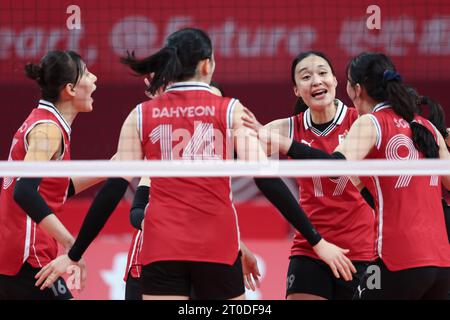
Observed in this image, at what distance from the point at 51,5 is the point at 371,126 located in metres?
7.81

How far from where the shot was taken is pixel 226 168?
534cm

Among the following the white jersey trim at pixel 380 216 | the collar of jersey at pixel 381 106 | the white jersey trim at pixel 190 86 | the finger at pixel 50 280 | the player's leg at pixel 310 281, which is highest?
the white jersey trim at pixel 190 86

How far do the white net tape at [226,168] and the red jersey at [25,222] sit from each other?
0.42 m

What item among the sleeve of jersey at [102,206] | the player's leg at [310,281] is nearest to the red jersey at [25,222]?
the sleeve of jersey at [102,206]

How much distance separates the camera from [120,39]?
13.0m

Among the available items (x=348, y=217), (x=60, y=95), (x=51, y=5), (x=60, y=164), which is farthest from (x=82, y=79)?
(x=51, y=5)

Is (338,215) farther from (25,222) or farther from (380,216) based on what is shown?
(25,222)

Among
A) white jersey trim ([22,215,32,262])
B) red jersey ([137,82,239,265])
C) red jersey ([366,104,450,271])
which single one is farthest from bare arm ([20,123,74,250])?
red jersey ([366,104,450,271])

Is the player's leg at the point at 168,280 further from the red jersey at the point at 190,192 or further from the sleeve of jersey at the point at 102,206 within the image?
the sleeve of jersey at the point at 102,206

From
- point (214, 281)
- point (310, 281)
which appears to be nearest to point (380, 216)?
point (310, 281)

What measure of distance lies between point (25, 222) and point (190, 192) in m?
1.44

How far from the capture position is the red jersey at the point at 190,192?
203 inches

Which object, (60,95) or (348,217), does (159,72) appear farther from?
(348,217)

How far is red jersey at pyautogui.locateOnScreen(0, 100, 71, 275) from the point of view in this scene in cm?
605
